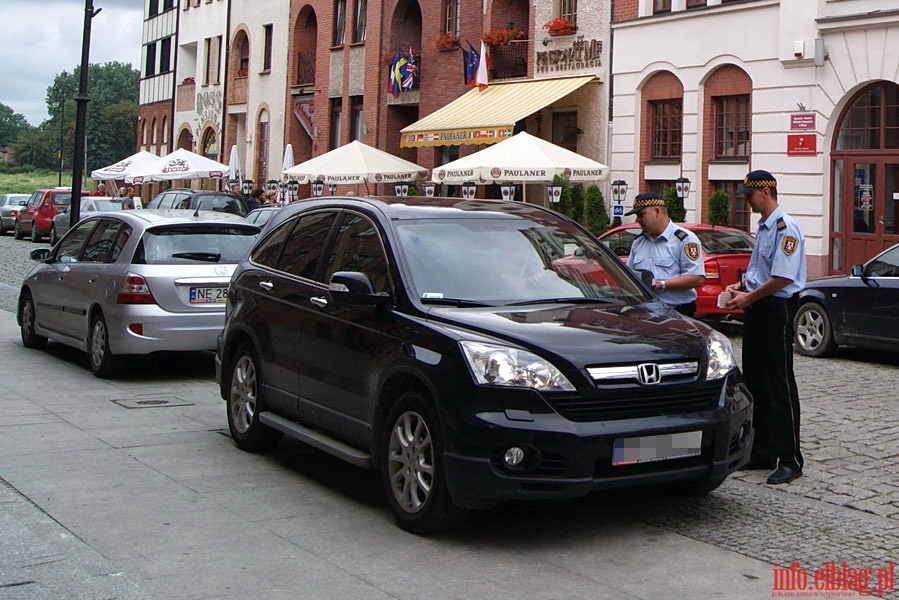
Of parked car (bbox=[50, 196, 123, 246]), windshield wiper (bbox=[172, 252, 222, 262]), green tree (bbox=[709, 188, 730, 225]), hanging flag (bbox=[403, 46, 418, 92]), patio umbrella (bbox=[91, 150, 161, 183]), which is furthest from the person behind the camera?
parked car (bbox=[50, 196, 123, 246])

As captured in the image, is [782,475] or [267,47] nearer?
[782,475]

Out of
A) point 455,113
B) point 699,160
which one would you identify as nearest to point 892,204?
point 699,160

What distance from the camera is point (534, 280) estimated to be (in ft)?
23.2

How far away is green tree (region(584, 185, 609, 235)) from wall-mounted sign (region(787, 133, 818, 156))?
4.69 meters

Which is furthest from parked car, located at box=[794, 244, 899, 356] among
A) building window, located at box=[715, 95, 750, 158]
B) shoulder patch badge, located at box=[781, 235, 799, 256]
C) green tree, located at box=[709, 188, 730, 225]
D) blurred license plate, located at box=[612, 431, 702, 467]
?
building window, located at box=[715, 95, 750, 158]

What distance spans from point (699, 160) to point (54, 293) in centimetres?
1510

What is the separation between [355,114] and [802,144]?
19.2 meters

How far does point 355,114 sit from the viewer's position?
3859 cm

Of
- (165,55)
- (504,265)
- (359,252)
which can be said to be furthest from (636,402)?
(165,55)

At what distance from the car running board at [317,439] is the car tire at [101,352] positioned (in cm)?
402

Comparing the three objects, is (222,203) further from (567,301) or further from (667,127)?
(567,301)

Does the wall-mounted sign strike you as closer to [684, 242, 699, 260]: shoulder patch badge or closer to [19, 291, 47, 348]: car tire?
[19, 291, 47, 348]: car tire

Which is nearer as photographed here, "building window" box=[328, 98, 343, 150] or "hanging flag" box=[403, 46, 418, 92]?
"hanging flag" box=[403, 46, 418, 92]

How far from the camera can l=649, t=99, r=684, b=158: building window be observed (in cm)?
2544
